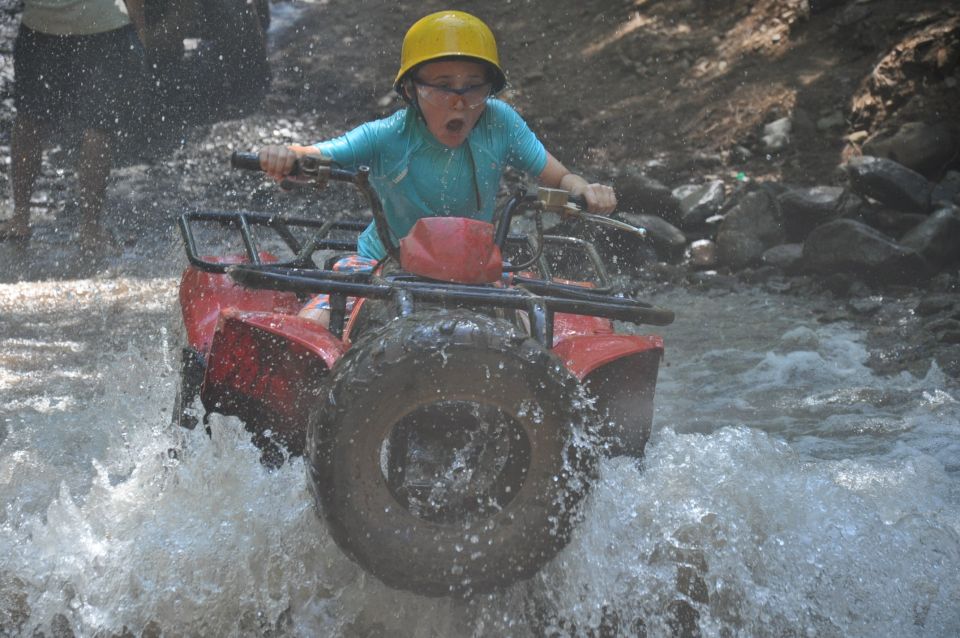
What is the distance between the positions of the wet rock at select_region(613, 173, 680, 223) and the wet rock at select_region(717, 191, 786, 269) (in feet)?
1.49

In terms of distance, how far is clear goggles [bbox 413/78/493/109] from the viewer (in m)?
3.56

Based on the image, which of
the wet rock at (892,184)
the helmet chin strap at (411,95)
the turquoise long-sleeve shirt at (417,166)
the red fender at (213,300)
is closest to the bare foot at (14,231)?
the red fender at (213,300)

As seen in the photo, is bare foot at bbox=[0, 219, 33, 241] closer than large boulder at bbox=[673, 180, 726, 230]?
Yes

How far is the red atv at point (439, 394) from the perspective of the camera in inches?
96.9

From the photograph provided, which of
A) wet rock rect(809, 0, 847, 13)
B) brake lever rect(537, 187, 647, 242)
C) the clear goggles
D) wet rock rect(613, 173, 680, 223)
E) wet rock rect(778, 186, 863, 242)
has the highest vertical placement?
the clear goggles

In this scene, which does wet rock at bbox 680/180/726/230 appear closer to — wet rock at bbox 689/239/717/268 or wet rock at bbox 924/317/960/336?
wet rock at bbox 689/239/717/268

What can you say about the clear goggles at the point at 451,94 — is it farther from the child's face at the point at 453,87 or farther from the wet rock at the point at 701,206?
the wet rock at the point at 701,206

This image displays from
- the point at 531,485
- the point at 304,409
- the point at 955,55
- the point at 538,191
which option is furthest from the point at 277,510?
the point at 955,55

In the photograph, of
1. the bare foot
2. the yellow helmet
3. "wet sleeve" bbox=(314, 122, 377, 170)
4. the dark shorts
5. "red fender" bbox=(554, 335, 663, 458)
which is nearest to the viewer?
"red fender" bbox=(554, 335, 663, 458)

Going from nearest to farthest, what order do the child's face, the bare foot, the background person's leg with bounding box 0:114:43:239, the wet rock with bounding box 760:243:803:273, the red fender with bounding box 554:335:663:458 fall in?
the red fender with bounding box 554:335:663:458 < the child's face < the background person's leg with bounding box 0:114:43:239 < the bare foot < the wet rock with bounding box 760:243:803:273

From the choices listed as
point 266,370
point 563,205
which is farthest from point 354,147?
point 266,370

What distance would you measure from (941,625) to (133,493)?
2584 millimetres

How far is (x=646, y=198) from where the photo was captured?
793 centimetres

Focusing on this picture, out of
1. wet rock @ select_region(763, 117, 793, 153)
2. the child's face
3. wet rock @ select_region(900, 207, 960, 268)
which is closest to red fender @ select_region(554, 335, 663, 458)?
the child's face
